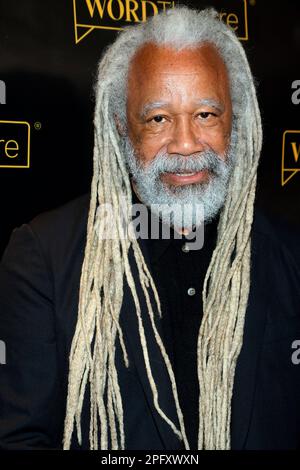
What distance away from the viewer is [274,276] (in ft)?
4.65

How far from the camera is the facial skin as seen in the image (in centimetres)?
129

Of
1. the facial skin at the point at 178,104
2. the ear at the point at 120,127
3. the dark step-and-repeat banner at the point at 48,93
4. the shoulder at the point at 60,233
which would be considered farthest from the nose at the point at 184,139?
the dark step-and-repeat banner at the point at 48,93

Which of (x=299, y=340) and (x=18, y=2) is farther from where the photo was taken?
(x=18, y=2)

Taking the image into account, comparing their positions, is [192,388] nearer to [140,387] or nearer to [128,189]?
[140,387]

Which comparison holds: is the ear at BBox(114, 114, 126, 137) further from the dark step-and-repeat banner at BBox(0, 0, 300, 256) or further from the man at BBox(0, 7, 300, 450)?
the dark step-and-repeat banner at BBox(0, 0, 300, 256)

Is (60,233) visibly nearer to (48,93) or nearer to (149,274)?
(149,274)

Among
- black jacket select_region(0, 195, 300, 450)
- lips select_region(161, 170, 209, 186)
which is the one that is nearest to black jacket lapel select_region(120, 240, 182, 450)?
black jacket select_region(0, 195, 300, 450)

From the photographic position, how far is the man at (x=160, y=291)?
128cm

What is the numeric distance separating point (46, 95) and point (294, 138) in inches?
33.6

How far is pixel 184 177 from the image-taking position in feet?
4.36

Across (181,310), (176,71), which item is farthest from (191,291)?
(176,71)

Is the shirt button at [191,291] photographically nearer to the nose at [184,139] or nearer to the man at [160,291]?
the man at [160,291]
